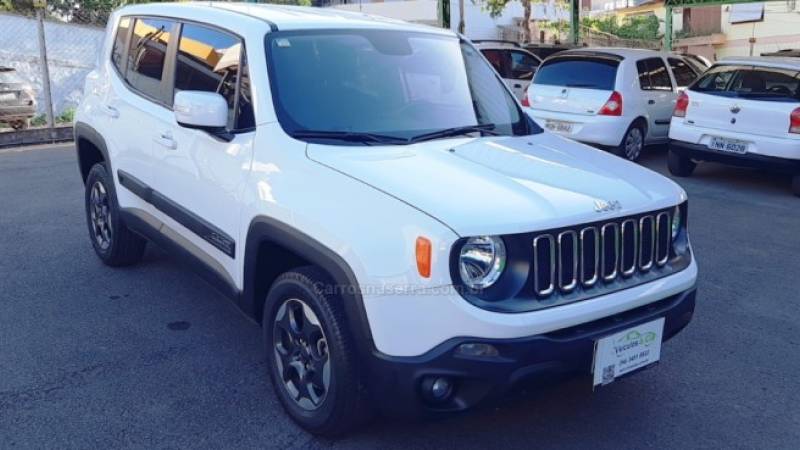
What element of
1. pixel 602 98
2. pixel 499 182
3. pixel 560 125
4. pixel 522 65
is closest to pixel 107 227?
pixel 499 182

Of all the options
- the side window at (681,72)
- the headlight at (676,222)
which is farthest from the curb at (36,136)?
the headlight at (676,222)

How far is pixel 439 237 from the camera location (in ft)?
8.98

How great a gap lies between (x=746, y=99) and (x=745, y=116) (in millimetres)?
194

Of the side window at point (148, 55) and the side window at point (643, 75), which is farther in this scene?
the side window at point (643, 75)

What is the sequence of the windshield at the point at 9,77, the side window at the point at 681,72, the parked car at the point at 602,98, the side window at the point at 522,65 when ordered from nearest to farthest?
the parked car at the point at 602,98 → the side window at the point at 681,72 → the windshield at the point at 9,77 → the side window at the point at 522,65

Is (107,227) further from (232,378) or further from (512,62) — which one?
(512,62)

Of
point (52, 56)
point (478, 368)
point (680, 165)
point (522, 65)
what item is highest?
point (52, 56)

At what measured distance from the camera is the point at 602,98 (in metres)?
9.88

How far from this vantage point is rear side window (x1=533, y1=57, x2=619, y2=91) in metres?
10.0

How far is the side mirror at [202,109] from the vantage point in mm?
3561

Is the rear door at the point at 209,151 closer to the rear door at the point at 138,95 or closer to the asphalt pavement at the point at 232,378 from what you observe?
the rear door at the point at 138,95

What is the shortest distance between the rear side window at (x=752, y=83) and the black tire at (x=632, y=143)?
1.30m

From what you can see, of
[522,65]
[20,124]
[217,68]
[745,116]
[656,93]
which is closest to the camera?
[217,68]

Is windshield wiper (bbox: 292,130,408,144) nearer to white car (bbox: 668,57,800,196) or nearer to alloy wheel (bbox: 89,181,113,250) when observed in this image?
alloy wheel (bbox: 89,181,113,250)
